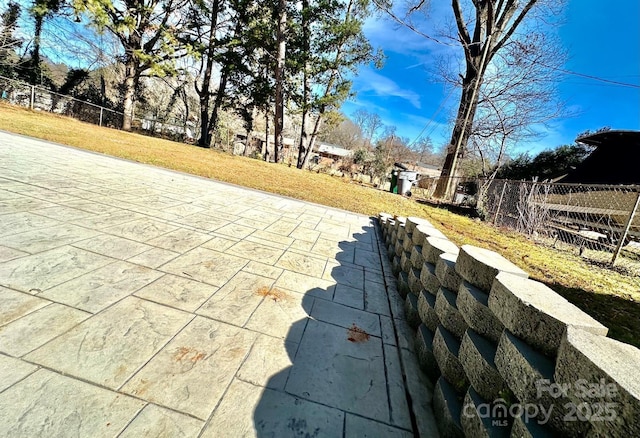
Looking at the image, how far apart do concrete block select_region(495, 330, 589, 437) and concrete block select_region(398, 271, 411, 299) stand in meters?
1.55

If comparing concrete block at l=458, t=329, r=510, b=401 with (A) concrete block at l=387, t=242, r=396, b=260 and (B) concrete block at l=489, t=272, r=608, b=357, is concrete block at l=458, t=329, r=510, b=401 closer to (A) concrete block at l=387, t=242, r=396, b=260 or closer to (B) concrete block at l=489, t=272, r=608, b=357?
(B) concrete block at l=489, t=272, r=608, b=357

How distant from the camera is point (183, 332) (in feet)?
5.14

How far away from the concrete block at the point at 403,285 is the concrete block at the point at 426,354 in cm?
72

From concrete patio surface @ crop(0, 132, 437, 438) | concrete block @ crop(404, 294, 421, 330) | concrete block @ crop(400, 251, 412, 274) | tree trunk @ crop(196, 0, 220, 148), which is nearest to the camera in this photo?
concrete patio surface @ crop(0, 132, 437, 438)

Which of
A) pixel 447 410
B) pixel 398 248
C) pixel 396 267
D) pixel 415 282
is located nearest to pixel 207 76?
pixel 398 248

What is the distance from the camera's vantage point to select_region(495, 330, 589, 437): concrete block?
720 millimetres

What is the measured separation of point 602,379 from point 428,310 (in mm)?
1245

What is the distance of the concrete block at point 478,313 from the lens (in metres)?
1.15

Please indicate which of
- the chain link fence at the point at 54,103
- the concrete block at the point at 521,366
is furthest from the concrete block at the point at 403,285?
the chain link fence at the point at 54,103

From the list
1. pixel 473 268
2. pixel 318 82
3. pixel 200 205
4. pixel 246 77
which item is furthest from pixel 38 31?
pixel 473 268

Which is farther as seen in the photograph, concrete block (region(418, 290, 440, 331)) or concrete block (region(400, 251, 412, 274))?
concrete block (region(400, 251, 412, 274))

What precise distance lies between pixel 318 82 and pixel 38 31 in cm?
1674

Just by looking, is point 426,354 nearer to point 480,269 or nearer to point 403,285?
point 480,269

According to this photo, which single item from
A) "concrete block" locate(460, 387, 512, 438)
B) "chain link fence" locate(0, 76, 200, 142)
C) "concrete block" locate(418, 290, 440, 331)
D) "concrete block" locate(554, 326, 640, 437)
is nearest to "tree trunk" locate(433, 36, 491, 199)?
"concrete block" locate(418, 290, 440, 331)
